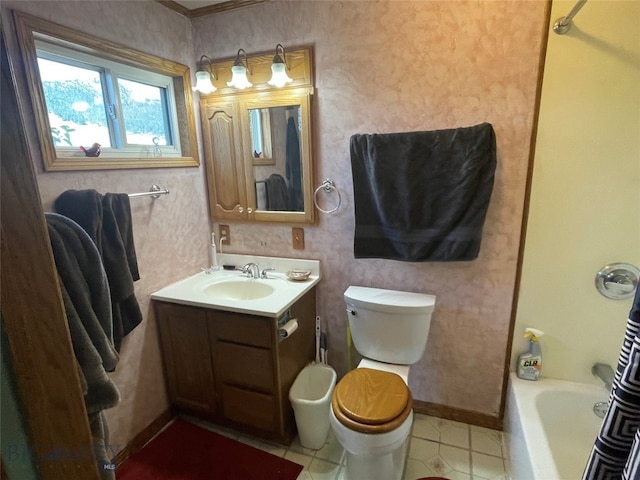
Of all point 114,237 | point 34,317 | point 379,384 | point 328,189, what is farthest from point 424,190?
point 34,317

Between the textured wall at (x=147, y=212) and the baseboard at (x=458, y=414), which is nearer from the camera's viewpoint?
the textured wall at (x=147, y=212)

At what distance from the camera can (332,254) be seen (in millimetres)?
1957

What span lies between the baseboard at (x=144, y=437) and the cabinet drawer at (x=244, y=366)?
50 centimetres

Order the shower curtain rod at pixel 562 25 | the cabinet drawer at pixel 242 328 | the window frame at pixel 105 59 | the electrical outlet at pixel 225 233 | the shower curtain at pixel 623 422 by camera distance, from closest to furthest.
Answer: the shower curtain at pixel 623 422
the window frame at pixel 105 59
the shower curtain rod at pixel 562 25
the cabinet drawer at pixel 242 328
the electrical outlet at pixel 225 233

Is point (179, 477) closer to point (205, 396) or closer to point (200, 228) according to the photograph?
point (205, 396)

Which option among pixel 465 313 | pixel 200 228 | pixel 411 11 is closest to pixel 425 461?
pixel 465 313

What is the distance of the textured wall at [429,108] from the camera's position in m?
1.50

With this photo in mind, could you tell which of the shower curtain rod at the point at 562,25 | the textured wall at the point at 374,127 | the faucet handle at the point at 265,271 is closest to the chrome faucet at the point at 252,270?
the faucet handle at the point at 265,271

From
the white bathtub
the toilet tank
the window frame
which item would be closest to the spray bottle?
the white bathtub

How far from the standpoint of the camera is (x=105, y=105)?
63.9 inches

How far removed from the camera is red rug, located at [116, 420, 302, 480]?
1.62 metres

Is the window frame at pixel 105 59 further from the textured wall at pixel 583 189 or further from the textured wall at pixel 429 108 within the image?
the textured wall at pixel 583 189

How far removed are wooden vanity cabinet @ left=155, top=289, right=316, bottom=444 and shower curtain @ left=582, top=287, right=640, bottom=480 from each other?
1.18m

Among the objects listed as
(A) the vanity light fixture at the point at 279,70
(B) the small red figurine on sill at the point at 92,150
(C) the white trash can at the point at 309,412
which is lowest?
(C) the white trash can at the point at 309,412
